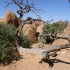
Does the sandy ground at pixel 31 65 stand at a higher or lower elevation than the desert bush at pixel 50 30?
lower

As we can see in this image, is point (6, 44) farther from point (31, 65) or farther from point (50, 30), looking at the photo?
point (50, 30)

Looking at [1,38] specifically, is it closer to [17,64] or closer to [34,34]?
[17,64]

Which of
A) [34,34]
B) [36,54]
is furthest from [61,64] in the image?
[34,34]

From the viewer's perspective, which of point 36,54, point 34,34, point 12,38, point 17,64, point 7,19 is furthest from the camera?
point 34,34

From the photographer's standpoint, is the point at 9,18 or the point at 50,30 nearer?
the point at 9,18

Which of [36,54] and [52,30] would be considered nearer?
[36,54]

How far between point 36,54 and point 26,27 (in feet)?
53.2

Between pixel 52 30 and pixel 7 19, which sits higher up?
pixel 7 19

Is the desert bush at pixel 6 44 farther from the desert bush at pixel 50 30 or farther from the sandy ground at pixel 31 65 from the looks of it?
the desert bush at pixel 50 30

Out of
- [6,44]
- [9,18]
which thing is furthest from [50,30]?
[6,44]

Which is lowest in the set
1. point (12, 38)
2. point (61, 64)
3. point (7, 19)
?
point (61, 64)

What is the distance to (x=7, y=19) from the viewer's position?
21.2 meters

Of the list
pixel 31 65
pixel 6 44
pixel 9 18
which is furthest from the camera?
pixel 9 18

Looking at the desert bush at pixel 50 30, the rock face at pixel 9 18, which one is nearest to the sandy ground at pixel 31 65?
the rock face at pixel 9 18
